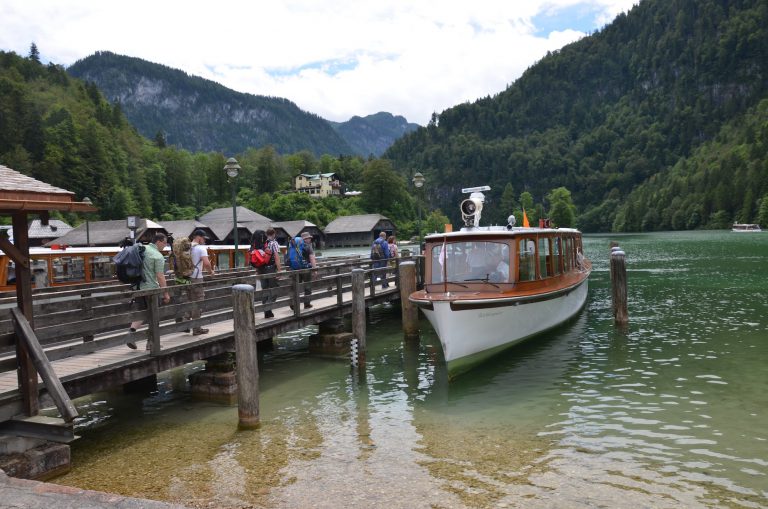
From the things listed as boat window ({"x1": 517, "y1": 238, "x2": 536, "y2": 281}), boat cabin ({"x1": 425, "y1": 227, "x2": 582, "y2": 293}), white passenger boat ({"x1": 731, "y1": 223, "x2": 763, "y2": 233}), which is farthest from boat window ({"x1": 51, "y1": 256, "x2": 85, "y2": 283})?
white passenger boat ({"x1": 731, "y1": 223, "x2": 763, "y2": 233})

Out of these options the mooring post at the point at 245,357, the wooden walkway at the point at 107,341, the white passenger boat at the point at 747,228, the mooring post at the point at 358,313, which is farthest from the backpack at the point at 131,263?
the white passenger boat at the point at 747,228

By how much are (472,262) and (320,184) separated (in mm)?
164171

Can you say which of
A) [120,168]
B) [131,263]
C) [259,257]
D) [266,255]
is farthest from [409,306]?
[120,168]

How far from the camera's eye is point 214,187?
157750mm

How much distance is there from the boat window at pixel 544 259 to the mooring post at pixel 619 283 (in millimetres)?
2898

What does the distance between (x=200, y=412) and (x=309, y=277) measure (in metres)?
6.07

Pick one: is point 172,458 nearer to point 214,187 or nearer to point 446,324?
point 446,324

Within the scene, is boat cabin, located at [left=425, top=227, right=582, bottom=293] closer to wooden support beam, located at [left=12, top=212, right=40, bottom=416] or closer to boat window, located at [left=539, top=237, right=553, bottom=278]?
boat window, located at [left=539, top=237, right=553, bottom=278]

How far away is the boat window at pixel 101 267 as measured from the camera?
69.3 feet

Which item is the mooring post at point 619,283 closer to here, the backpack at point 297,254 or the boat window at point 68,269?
the backpack at point 297,254

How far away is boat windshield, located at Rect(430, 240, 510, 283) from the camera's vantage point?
15.9 m

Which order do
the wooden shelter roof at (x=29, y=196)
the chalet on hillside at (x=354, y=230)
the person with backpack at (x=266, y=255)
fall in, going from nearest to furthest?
the wooden shelter roof at (x=29, y=196)
the person with backpack at (x=266, y=255)
the chalet on hillside at (x=354, y=230)

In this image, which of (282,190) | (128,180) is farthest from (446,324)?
(282,190)

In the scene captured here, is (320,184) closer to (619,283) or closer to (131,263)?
(619,283)
